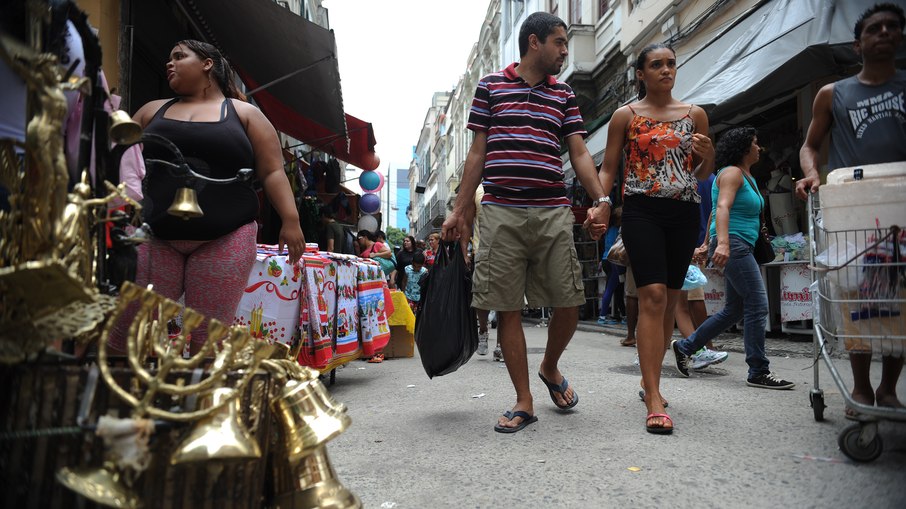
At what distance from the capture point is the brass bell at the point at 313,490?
3.66 ft

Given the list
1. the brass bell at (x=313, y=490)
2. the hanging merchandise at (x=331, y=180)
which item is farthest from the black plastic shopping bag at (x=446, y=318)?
the hanging merchandise at (x=331, y=180)

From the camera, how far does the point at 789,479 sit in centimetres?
209

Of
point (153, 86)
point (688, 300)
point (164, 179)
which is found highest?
point (153, 86)

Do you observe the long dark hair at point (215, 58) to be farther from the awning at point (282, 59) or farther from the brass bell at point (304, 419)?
the awning at point (282, 59)

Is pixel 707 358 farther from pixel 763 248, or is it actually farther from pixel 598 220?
pixel 598 220

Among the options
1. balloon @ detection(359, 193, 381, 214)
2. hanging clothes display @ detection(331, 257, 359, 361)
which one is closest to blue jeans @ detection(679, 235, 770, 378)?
hanging clothes display @ detection(331, 257, 359, 361)

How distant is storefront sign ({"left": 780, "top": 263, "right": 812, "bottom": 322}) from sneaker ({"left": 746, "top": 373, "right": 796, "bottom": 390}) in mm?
2829

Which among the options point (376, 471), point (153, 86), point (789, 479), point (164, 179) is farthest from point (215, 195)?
point (153, 86)

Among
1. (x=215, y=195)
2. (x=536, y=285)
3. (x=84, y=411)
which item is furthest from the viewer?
(x=536, y=285)

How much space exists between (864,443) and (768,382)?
175 centimetres

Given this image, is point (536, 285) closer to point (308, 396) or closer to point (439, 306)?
point (439, 306)

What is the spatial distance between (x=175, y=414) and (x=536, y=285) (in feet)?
7.90

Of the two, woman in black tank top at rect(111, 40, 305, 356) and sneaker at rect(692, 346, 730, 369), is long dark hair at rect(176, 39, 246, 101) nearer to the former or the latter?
woman in black tank top at rect(111, 40, 305, 356)

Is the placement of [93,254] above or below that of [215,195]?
below
